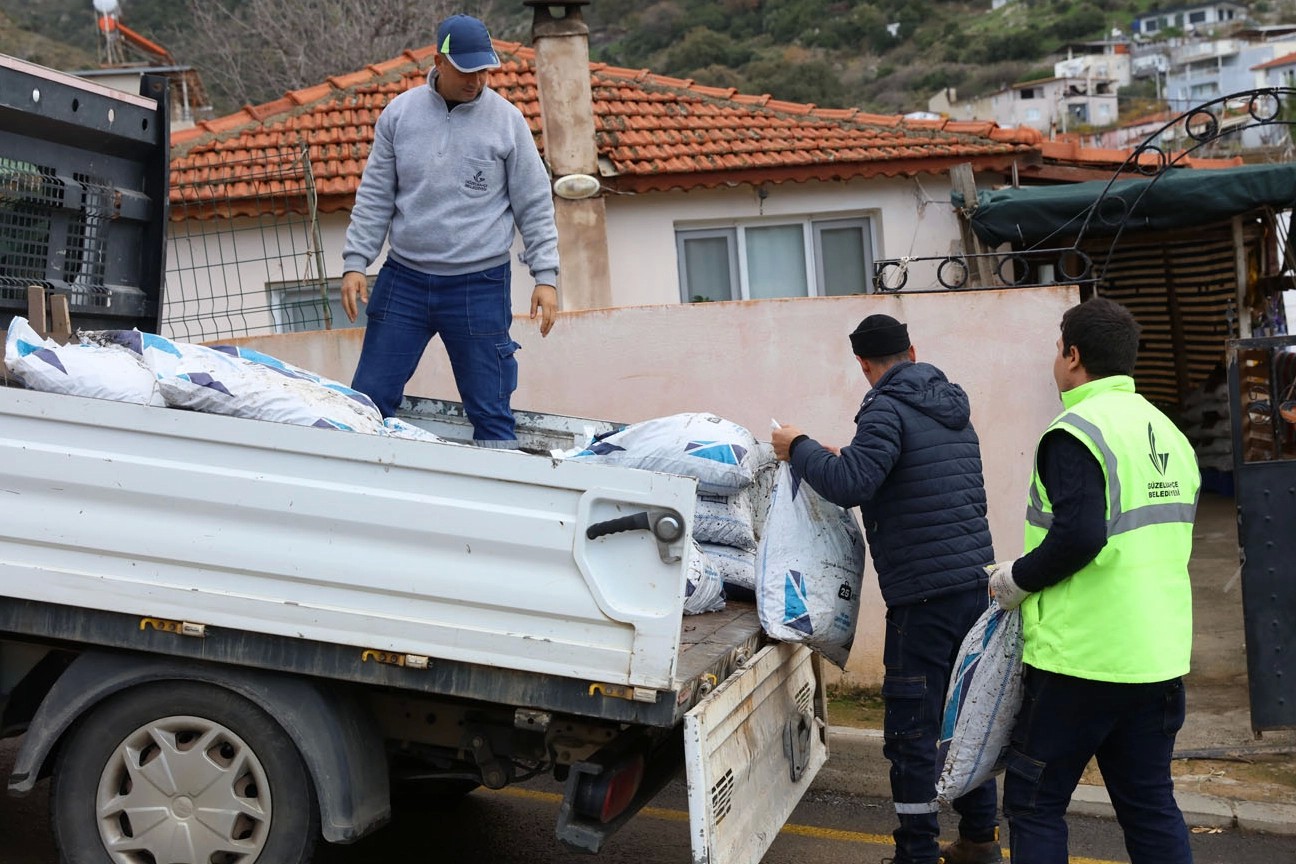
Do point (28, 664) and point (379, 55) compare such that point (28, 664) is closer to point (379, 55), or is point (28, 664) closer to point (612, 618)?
point (612, 618)

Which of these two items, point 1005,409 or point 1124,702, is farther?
point 1005,409

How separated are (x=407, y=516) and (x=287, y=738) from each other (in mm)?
700

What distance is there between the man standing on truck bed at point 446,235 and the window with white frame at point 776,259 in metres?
6.51

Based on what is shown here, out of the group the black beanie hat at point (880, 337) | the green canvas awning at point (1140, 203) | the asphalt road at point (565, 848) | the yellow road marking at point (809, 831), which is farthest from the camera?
the green canvas awning at point (1140, 203)

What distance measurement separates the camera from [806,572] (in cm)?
403

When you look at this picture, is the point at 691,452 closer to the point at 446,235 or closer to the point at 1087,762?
the point at 446,235

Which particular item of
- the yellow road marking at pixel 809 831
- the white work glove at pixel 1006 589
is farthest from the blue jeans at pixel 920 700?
the yellow road marking at pixel 809 831

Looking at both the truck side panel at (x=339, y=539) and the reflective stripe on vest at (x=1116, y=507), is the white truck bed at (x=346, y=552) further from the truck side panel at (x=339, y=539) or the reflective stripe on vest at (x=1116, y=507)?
the reflective stripe on vest at (x=1116, y=507)

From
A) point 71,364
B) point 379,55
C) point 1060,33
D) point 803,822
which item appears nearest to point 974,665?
A: point 803,822

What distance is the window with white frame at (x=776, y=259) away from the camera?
11.8 meters

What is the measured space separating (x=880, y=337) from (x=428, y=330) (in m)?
1.97

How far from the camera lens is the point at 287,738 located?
11.2ft

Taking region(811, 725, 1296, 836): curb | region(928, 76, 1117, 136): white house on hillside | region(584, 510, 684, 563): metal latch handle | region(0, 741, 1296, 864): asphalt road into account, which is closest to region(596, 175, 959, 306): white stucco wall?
region(811, 725, 1296, 836): curb

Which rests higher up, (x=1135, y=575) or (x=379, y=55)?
(x=379, y=55)
